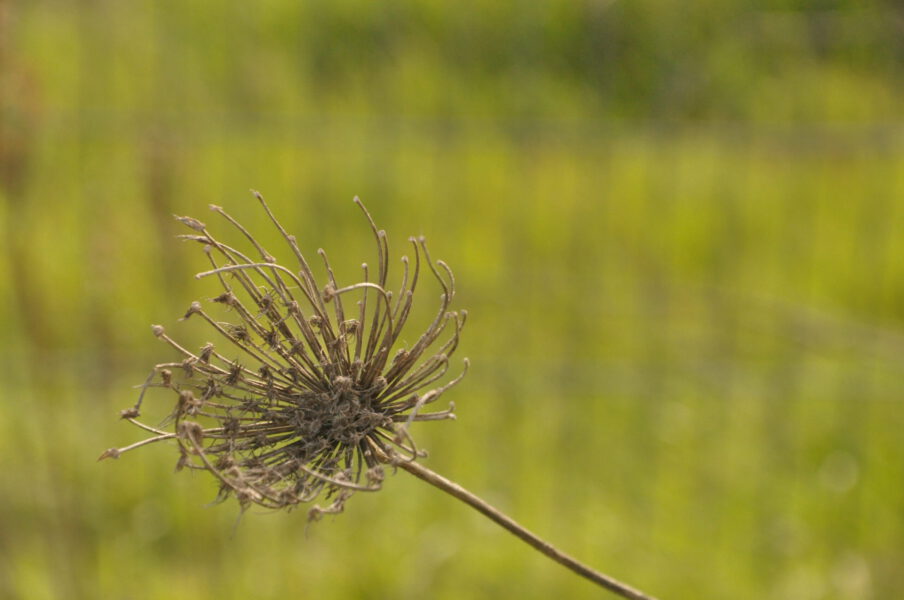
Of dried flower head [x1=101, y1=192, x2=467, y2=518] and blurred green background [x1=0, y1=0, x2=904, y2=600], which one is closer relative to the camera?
dried flower head [x1=101, y1=192, x2=467, y2=518]

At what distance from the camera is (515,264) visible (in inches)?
150

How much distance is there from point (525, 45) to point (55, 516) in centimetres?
254

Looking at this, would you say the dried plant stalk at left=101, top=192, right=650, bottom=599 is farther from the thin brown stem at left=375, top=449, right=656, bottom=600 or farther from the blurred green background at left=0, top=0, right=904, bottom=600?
the blurred green background at left=0, top=0, right=904, bottom=600

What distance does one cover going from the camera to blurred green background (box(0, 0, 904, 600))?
2691 millimetres

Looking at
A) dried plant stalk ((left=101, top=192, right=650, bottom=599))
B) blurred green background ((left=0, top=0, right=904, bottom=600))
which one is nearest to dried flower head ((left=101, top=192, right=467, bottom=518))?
dried plant stalk ((left=101, top=192, right=650, bottom=599))

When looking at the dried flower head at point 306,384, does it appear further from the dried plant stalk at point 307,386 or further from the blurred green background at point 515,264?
the blurred green background at point 515,264

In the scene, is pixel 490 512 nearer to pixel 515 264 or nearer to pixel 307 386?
pixel 307 386

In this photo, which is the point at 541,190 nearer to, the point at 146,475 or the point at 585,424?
the point at 585,424

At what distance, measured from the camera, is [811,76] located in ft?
15.2

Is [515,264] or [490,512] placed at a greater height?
[490,512]

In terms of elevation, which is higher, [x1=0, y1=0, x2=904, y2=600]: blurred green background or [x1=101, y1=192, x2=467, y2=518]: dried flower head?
[x1=101, y1=192, x2=467, y2=518]: dried flower head

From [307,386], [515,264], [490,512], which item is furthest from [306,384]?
[515,264]

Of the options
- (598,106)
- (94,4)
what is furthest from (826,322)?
(94,4)

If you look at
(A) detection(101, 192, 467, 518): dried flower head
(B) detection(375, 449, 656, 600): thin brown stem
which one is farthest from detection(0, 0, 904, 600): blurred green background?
(B) detection(375, 449, 656, 600): thin brown stem
